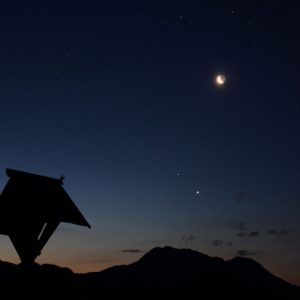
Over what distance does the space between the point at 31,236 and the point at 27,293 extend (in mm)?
955

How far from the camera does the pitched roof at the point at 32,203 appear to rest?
690cm

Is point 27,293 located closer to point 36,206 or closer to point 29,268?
point 29,268

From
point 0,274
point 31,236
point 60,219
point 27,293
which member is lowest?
point 27,293

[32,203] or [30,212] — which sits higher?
[32,203]

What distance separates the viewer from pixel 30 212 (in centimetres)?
695

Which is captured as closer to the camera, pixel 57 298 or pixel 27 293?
pixel 27 293

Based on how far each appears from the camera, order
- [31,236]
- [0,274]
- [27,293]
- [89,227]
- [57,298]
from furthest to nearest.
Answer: [0,274]
[57,298]
[89,227]
[31,236]
[27,293]

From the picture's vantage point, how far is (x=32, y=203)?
7.02 metres

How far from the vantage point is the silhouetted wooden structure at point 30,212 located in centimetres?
680

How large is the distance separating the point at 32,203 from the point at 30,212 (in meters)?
0.17

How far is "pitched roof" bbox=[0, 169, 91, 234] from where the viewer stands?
22.6 feet

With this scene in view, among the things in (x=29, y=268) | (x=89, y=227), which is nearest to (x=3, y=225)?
(x=29, y=268)

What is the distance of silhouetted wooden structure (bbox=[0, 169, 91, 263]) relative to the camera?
6.80m

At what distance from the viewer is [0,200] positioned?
275 inches
